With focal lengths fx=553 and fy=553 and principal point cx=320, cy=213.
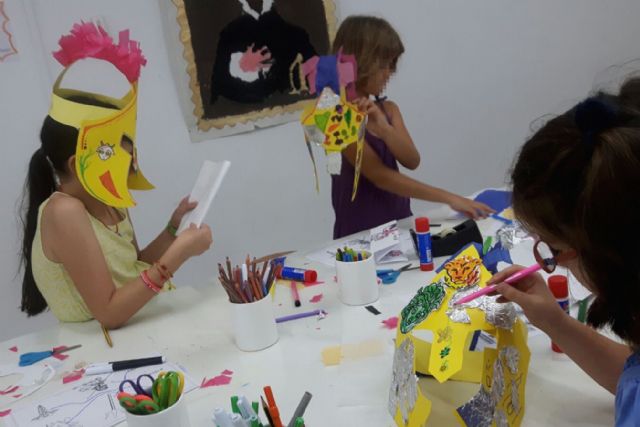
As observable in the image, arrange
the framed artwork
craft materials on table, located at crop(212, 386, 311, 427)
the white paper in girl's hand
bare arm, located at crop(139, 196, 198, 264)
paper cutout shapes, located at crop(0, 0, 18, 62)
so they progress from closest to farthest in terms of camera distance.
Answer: craft materials on table, located at crop(212, 386, 311, 427) < the white paper in girl's hand < bare arm, located at crop(139, 196, 198, 264) < paper cutout shapes, located at crop(0, 0, 18, 62) < the framed artwork

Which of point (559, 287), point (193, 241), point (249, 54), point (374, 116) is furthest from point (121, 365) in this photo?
point (249, 54)

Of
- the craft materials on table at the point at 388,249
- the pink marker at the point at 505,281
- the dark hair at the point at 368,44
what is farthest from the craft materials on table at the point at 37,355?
the dark hair at the point at 368,44

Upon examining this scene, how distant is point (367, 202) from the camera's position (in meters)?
1.78

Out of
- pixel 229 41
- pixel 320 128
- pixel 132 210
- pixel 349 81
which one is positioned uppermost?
pixel 229 41

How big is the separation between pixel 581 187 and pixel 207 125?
6.14ft

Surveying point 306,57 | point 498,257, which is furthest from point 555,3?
point 498,257

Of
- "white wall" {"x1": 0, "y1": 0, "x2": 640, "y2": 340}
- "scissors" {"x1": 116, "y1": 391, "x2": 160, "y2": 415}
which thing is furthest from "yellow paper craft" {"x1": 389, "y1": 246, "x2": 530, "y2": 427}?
"white wall" {"x1": 0, "y1": 0, "x2": 640, "y2": 340}

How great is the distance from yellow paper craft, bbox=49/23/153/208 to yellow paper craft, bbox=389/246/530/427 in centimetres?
69

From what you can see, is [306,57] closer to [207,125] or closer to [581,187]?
[207,125]

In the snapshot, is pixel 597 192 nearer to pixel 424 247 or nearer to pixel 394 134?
pixel 424 247

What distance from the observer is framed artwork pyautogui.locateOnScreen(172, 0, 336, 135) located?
7.25ft

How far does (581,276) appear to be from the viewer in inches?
26.5

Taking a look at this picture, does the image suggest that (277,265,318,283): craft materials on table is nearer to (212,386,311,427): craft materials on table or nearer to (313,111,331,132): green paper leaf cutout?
(313,111,331,132): green paper leaf cutout

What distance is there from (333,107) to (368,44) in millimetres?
345
